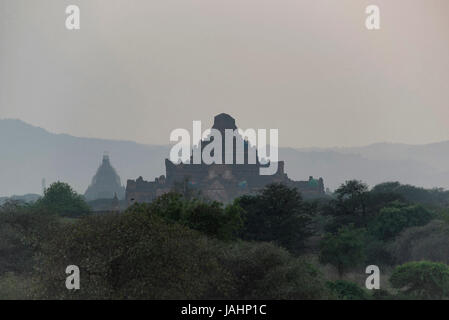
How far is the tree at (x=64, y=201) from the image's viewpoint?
78812 millimetres

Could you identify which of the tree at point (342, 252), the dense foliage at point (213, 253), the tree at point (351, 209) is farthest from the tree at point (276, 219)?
the tree at point (351, 209)

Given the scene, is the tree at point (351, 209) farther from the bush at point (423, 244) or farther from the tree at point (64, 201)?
the tree at point (64, 201)

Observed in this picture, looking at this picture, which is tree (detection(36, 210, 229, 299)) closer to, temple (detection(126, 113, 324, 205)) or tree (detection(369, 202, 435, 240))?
tree (detection(369, 202, 435, 240))

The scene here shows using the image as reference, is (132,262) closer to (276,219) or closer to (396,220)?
(276,219)

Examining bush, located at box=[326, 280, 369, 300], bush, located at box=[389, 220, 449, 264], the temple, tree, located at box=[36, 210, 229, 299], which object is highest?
the temple

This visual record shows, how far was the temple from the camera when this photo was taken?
14962 cm

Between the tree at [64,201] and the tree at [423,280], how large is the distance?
45.0 metres

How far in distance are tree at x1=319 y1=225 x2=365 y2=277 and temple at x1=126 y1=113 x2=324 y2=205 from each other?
93.2m

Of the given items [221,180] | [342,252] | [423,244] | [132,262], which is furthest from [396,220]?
[221,180]

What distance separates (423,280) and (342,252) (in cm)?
999

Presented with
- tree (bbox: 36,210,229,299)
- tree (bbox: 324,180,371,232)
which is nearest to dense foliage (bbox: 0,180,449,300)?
tree (bbox: 36,210,229,299)
